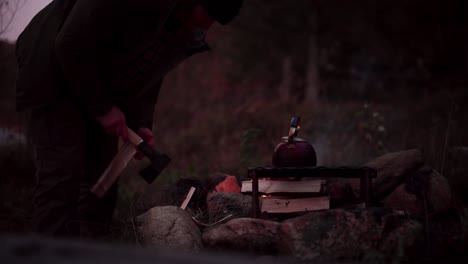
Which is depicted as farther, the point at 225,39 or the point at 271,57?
the point at 225,39

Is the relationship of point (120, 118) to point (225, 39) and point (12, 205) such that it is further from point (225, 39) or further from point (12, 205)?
point (225, 39)

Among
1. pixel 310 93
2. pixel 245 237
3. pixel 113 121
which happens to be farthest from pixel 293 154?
pixel 310 93

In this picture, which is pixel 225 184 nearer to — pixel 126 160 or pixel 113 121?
pixel 126 160

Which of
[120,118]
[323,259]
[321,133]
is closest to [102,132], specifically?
[120,118]

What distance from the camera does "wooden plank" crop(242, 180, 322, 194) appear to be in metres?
4.08

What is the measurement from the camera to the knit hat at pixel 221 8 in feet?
10.6

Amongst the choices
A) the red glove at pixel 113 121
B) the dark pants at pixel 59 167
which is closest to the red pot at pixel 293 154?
the red glove at pixel 113 121

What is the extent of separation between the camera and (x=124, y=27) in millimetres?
3283

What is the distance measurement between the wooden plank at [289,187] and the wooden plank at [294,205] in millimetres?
69

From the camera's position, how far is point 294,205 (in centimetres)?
411

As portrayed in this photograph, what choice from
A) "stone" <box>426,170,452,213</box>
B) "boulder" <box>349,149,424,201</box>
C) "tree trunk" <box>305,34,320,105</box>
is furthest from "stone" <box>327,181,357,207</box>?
"tree trunk" <box>305,34,320,105</box>

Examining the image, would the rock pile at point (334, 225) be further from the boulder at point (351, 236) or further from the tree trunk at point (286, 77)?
the tree trunk at point (286, 77)

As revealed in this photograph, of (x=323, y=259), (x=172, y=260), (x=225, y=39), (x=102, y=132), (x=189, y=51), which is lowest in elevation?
(x=323, y=259)

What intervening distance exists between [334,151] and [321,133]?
40.5 inches
